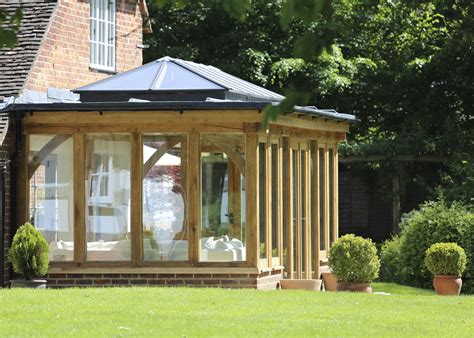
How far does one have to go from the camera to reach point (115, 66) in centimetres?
2266

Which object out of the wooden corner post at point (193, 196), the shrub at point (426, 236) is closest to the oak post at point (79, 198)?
the wooden corner post at point (193, 196)

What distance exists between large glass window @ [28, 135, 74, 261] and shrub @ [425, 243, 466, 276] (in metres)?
5.65

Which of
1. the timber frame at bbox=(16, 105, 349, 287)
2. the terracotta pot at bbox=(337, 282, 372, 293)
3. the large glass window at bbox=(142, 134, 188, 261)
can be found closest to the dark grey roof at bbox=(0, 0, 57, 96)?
the timber frame at bbox=(16, 105, 349, 287)

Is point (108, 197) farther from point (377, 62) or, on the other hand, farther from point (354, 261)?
point (377, 62)

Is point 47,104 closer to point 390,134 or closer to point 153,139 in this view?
point 153,139

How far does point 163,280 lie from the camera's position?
16812 mm

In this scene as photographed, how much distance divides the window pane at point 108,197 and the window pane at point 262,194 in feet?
6.40

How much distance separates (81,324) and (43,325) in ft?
1.24

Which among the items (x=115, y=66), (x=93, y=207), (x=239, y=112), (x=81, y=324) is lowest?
(x=81, y=324)

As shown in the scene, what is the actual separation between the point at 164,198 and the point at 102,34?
6520 mm

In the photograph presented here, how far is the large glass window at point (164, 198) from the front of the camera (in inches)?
660

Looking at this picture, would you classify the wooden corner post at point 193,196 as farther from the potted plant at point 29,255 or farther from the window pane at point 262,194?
the potted plant at point 29,255

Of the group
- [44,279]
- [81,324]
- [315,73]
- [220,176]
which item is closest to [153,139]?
[220,176]

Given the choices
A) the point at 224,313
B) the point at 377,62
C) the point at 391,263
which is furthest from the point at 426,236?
the point at 377,62
